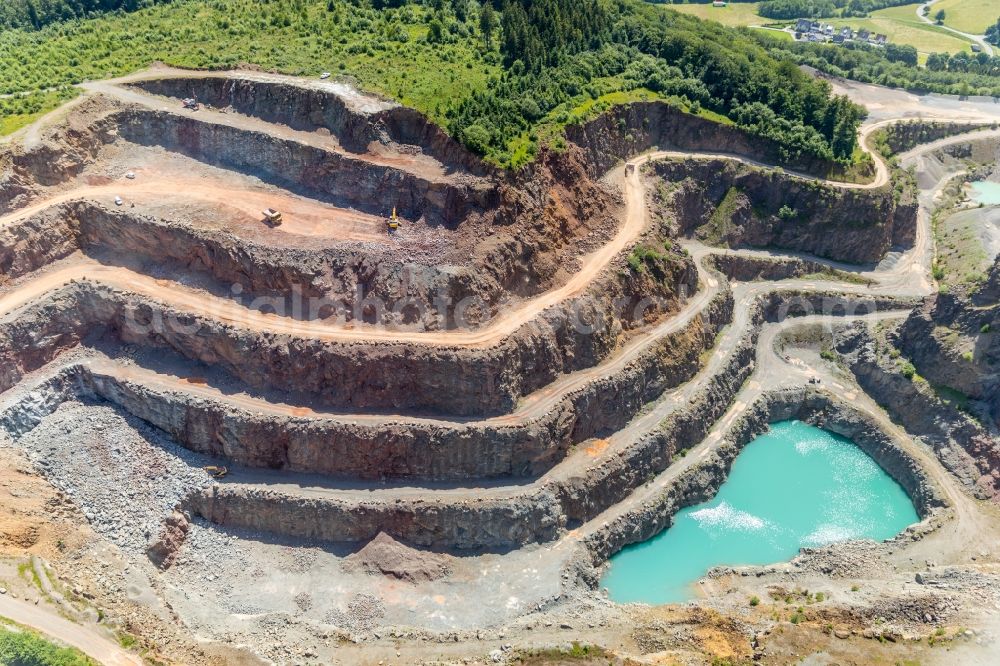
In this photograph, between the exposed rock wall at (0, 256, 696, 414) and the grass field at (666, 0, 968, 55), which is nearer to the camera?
the exposed rock wall at (0, 256, 696, 414)

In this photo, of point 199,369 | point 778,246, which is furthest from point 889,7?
point 199,369

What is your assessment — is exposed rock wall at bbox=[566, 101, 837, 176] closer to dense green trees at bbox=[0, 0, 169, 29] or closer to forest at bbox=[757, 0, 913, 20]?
dense green trees at bbox=[0, 0, 169, 29]

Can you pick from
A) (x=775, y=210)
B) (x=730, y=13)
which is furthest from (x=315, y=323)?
(x=730, y=13)

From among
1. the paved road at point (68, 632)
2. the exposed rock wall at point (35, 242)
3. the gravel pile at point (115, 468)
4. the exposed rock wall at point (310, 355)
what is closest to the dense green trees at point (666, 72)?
the exposed rock wall at point (310, 355)

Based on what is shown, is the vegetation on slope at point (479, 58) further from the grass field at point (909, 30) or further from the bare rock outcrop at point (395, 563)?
the grass field at point (909, 30)

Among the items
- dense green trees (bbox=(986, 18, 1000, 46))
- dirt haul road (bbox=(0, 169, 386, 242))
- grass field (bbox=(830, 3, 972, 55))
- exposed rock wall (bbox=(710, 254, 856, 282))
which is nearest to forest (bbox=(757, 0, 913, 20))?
grass field (bbox=(830, 3, 972, 55))

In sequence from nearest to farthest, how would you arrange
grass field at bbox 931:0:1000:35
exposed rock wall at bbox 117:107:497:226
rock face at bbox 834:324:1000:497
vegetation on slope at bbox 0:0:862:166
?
rock face at bbox 834:324:1000:497 → exposed rock wall at bbox 117:107:497:226 → vegetation on slope at bbox 0:0:862:166 → grass field at bbox 931:0:1000:35
